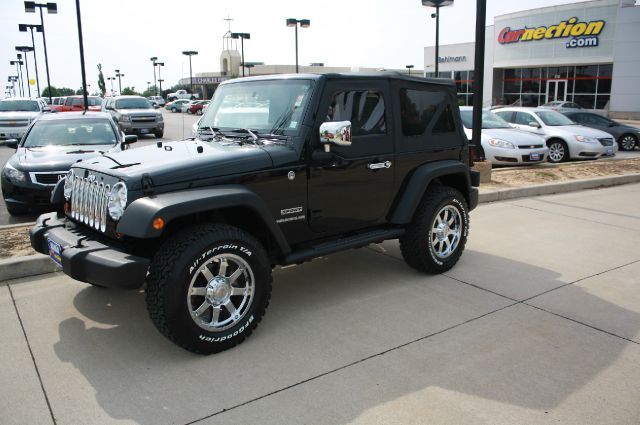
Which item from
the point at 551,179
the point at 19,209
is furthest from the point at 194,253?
the point at 551,179

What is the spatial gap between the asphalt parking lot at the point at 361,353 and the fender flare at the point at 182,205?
95 cm

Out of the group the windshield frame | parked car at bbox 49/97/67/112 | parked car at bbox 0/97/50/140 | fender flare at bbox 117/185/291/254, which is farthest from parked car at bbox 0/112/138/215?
parked car at bbox 49/97/67/112

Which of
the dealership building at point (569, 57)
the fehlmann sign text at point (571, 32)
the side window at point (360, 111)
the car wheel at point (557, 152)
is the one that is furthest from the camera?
the fehlmann sign text at point (571, 32)

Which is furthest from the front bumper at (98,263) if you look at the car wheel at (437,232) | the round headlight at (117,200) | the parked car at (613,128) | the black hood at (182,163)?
the parked car at (613,128)

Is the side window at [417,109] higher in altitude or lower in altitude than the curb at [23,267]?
higher

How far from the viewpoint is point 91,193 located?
4082 millimetres

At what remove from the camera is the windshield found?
448cm

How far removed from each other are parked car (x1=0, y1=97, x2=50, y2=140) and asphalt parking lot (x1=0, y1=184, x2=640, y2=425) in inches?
634

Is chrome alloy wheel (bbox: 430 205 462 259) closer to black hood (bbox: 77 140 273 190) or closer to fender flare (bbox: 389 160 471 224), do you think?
fender flare (bbox: 389 160 471 224)

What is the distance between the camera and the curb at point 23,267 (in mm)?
5270

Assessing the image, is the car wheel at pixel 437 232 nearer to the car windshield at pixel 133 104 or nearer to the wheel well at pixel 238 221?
the wheel well at pixel 238 221

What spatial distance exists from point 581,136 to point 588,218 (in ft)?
25.5

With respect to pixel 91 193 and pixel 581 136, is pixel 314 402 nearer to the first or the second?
pixel 91 193

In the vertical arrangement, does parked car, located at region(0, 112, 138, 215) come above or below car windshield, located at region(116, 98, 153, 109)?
below
